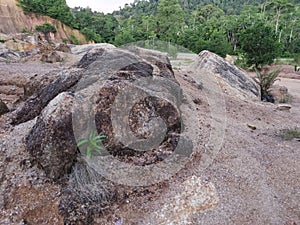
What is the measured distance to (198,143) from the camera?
3.04 metres

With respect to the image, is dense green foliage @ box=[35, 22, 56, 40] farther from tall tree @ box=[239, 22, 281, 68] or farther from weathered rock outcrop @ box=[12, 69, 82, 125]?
weathered rock outcrop @ box=[12, 69, 82, 125]

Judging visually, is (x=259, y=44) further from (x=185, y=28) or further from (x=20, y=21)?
(x=185, y=28)

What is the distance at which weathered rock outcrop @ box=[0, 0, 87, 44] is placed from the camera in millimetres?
25578

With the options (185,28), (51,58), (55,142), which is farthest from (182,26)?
(55,142)

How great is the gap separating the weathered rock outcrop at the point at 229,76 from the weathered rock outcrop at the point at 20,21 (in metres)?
23.6

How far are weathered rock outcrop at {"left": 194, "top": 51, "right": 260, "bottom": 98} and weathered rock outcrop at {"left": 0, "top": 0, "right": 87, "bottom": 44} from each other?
23.6m

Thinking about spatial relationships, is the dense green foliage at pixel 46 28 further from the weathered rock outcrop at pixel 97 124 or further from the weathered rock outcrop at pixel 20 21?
the weathered rock outcrop at pixel 97 124

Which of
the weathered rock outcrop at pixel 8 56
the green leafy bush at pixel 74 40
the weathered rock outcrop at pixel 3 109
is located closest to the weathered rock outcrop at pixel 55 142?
the weathered rock outcrop at pixel 3 109

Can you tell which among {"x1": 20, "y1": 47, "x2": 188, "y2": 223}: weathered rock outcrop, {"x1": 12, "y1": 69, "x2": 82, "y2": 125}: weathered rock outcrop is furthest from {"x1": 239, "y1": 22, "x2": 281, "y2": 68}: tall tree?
{"x1": 12, "y1": 69, "x2": 82, "y2": 125}: weathered rock outcrop

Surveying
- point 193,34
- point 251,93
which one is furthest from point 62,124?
point 193,34

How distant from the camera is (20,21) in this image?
26875 millimetres

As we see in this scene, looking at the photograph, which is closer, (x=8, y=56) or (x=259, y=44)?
(x=8, y=56)

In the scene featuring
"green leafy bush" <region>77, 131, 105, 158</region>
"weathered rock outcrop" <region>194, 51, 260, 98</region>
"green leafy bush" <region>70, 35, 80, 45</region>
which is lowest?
"green leafy bush" <region>70, 35, 80, 45</region>

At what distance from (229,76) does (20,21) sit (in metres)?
26.4
